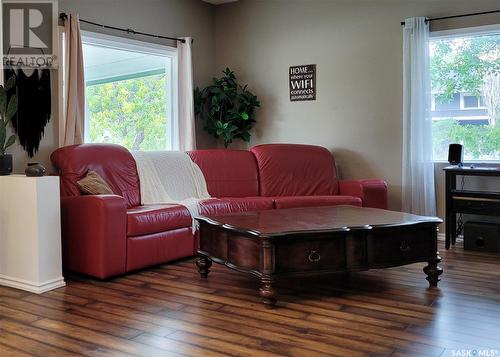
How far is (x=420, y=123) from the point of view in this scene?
4.89 meters

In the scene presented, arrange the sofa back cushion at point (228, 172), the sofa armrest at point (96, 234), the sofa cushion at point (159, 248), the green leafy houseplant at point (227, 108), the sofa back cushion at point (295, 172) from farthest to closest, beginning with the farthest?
the green leafy houseplant at point (227, 108)
the sofa back cushion at point (295, 172)
the sofa back cushion at point (228, 172)
the sofa cushion at point (159, 248)
the sofa armrest at point (96, 234)

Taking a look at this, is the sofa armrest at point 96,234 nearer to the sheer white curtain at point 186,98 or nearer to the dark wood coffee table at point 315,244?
the dark wood coffee table at point 315,244

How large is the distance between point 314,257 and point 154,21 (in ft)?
A: 11.8

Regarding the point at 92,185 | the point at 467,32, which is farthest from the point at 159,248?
the point at 467,32

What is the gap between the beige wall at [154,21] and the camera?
4.44 metres

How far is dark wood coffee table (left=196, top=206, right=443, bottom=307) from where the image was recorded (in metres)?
2.94

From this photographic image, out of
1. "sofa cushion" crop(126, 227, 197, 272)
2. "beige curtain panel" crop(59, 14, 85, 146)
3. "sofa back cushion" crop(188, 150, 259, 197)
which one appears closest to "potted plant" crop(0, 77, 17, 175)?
"beige curtain panel" crop(59, 14, 85, 146)

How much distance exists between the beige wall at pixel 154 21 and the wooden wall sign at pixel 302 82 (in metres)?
1.13

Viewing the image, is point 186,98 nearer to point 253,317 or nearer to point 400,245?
point 400,245

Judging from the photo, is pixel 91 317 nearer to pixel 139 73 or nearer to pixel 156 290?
pixel 156 290

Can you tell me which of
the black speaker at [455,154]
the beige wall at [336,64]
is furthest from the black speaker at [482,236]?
the beige wall at [336,64]

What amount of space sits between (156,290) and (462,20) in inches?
150

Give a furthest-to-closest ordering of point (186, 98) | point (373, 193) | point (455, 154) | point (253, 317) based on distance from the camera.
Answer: point (186, 98)
point (373, 193)
point (455, 154)
point (253, 317)

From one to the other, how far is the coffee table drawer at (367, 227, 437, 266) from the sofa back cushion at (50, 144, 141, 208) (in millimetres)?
2267
